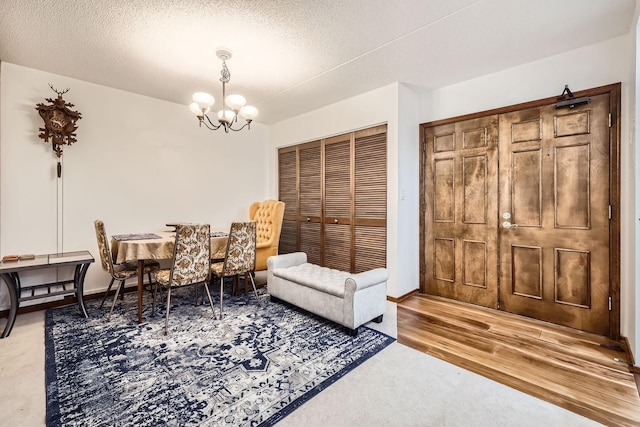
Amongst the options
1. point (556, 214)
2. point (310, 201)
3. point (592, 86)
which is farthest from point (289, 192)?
point (592, 86)

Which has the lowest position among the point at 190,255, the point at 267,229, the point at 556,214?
the point at 190,255

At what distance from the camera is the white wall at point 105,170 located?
10.3 feet

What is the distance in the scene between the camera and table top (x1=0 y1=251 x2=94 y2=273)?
2639mm

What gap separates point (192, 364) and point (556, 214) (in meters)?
3.52

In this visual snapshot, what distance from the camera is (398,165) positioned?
347cm

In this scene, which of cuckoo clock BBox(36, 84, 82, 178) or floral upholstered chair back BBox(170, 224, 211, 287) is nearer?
floral upholstered chair back BBox(170, 224, 211, 287)

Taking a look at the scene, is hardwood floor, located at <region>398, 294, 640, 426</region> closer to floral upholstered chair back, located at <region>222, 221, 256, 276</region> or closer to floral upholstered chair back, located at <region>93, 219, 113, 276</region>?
floral upholstered chair back, located at <region>222, 221, 256, 276</region>

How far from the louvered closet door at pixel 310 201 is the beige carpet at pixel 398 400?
2558mm

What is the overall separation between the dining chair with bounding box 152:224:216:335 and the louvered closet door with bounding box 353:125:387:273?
2013 mm

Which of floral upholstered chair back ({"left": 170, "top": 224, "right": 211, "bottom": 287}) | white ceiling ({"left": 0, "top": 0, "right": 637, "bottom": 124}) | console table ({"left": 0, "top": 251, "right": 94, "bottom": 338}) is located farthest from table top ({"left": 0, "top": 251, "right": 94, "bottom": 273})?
white ceiling ({"left": 0, "top": 0, "right": 637, "bottom": 124})

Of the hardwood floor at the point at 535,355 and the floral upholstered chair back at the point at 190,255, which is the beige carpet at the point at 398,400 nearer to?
the hardwood floor at the point at 535,355

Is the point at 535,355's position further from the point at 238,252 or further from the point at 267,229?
the point at 267,229

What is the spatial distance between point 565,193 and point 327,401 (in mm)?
2873

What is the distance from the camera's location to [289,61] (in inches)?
119
